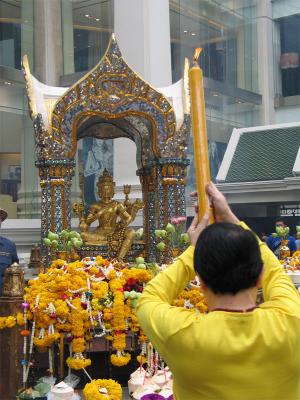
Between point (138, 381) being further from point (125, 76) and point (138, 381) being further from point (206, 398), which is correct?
point (125, 76)

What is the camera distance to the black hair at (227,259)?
1.88 m

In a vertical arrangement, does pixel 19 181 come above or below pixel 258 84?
below

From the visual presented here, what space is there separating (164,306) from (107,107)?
A: 7796 mm

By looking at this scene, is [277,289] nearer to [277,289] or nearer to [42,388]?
[277,289]

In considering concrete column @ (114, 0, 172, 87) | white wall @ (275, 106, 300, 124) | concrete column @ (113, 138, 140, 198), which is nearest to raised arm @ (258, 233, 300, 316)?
concrete column @ (113, 138, 140, 198)

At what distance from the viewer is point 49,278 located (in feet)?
17.4

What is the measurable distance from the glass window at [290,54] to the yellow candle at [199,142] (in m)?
24.6

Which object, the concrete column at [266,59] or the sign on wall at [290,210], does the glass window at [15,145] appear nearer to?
the sign on wall at [290,210]

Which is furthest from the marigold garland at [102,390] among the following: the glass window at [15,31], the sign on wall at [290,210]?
the glass window at [15,31]

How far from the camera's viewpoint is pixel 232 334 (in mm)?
1909

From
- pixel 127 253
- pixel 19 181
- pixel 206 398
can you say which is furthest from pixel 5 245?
pixel 19 181

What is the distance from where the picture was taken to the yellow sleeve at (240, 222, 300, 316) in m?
2.02

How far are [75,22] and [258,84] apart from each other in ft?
25.0

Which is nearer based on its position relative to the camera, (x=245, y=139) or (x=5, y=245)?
(x=5, y=245)
